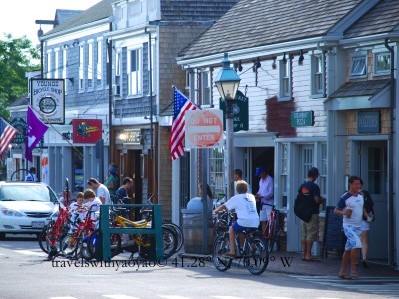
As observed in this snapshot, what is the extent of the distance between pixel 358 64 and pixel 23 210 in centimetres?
1086

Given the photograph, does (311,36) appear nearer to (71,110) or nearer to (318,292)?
(318,292)

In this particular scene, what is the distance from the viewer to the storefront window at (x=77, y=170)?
5209cm

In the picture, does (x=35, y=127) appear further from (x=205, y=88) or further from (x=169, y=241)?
(x=169, y=241)

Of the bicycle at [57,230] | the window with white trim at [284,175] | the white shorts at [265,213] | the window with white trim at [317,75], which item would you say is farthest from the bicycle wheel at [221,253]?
the window with white trim at [284,175]

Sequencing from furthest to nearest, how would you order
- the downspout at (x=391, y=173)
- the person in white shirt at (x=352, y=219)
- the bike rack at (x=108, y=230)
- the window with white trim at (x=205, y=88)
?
1. the window with white trim at (x=205, y=88)
2. the downspout at (x=391, y=173)
3. the bike rack at (x=108, y=230)
4. the person in white shirt at (x=352, y=219)

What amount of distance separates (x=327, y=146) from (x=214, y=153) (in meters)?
8.09

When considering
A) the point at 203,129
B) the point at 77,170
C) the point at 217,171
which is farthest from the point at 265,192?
the point at 77,170

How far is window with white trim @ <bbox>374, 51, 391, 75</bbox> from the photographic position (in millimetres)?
26781

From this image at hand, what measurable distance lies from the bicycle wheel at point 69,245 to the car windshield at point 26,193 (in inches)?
318

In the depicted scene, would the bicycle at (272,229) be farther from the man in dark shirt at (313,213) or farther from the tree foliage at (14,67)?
the tree foliage at (14,67)

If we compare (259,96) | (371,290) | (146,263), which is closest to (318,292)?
(371,290)

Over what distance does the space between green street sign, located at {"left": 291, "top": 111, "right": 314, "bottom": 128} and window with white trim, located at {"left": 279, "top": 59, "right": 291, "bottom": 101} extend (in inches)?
30.6

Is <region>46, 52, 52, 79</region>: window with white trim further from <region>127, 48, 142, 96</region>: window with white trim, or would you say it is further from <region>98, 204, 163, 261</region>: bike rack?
<region>98, 204, 163, 261</region>: bike rack

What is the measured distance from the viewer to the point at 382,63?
2708cm
